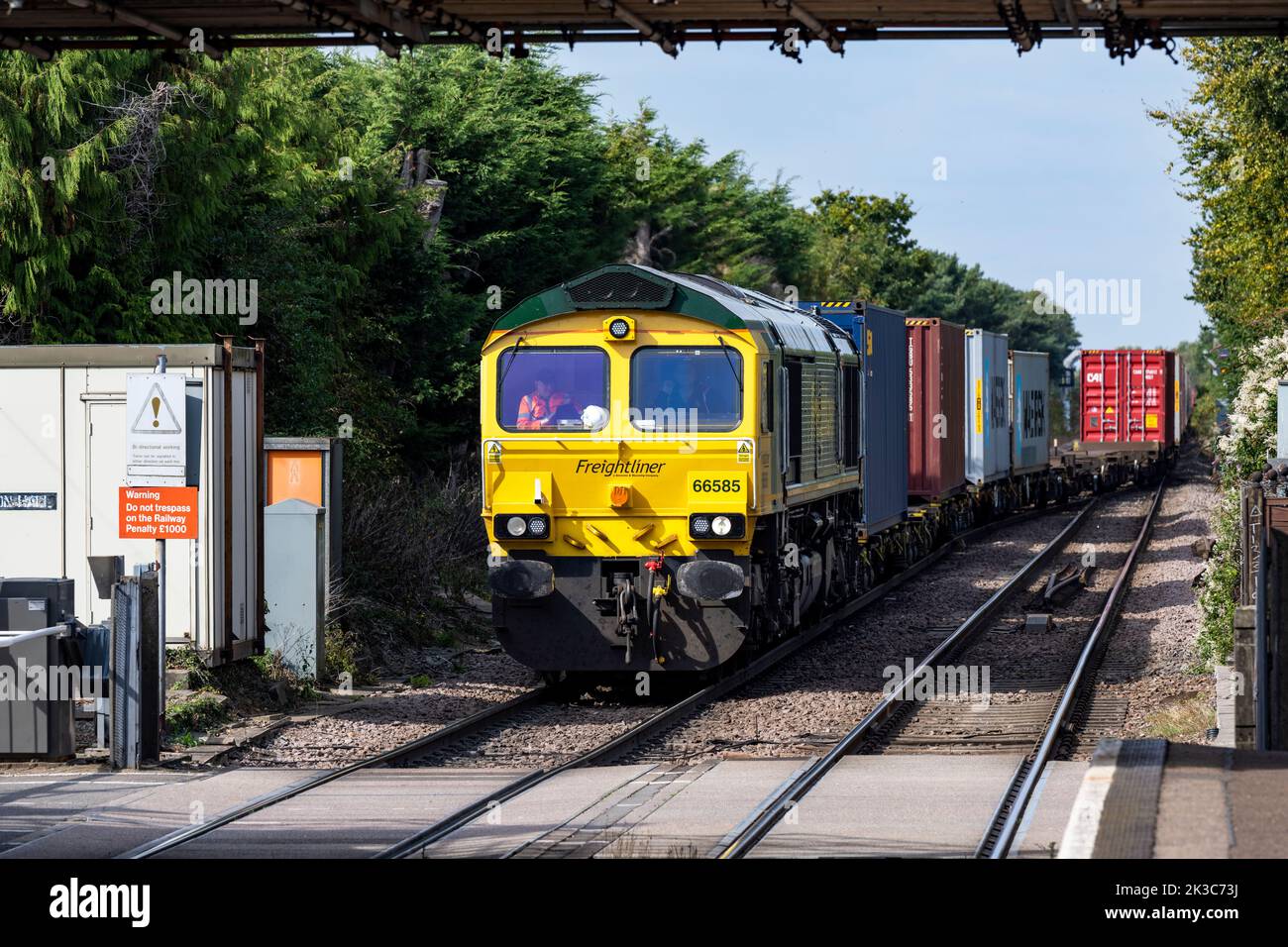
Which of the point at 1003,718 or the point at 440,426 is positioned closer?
the point at 1003,718

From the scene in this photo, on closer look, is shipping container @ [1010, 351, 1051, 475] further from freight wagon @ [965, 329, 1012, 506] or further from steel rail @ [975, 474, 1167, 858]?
steel rail @ [975, 474, 1167, 858]

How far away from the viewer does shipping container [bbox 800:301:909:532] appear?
20.9 meters

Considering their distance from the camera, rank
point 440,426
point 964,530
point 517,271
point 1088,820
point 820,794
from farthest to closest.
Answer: point 964,530 < point 517,271 < point 440,426 < point 820,794 < point 1088,820

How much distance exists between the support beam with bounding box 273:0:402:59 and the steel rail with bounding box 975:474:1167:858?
17.7ft

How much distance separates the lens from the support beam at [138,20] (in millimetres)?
9617

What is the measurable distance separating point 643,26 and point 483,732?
5696mm

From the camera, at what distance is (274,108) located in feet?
70.1

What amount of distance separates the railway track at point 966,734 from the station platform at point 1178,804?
84cm

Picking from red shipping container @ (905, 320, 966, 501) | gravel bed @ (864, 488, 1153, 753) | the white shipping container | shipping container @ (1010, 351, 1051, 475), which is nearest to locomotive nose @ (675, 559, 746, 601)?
gravel bed @ (864, 488, 1153, 753)

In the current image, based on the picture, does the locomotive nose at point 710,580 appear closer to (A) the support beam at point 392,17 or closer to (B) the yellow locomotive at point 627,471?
(B) the yellow locomotive at point 627,471

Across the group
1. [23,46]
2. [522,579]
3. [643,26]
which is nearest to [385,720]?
[522,579]

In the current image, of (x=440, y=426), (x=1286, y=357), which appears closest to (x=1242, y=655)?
(x=1286, y=357)
